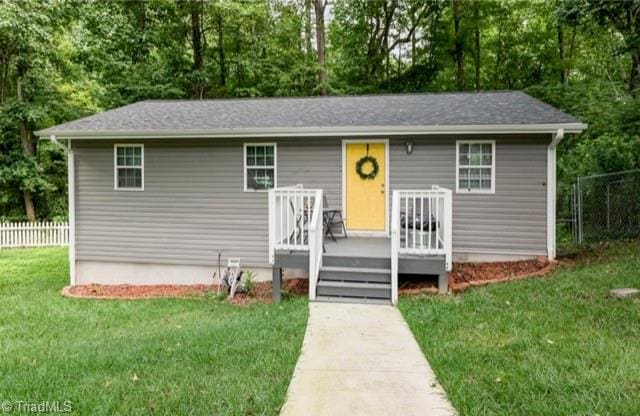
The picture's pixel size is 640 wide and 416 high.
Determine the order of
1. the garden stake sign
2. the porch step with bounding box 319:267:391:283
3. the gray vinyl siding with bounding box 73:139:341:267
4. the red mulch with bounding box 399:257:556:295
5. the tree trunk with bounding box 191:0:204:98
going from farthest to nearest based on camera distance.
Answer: the tree trunk with bounding box 191:0:204:98 < the gray vinyl siding with bounding box 73:139:341:267 < the garden stake sign < the red mulch with bounding box 399:257:556:295 < the porch step with bounding box 319:267:391:283

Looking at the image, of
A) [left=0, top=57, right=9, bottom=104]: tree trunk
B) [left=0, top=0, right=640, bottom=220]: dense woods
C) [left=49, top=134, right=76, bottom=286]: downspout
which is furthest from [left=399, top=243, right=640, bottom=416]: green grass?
[left=0, top=57, right=9, bottom=104]: tree trunk

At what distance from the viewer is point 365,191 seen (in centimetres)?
828

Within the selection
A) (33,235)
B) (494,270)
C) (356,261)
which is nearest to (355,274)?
(356,261)

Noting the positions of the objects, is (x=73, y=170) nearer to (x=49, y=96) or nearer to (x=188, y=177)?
(x=188, y=177)

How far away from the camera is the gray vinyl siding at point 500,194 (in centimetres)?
763

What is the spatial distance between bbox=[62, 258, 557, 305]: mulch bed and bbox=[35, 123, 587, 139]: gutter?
7.60ft

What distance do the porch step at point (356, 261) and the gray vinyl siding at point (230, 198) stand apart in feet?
6.08

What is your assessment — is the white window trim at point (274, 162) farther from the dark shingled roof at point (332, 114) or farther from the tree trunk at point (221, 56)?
the tree trunk at point (221, 56)

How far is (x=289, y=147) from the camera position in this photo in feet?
27.3

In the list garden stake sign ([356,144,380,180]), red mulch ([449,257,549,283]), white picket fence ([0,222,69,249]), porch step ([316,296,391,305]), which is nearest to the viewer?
porch step ([316,296,391,305])

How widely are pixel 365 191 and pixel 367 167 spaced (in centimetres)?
46

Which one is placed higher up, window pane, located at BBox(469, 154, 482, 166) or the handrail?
window pane, located at BBox(469, 154, 482, 166)

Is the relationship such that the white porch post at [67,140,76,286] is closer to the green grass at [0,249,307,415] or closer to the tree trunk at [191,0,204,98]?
the green grass at [0,249,307,415]

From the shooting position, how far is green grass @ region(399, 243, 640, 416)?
3.03m
